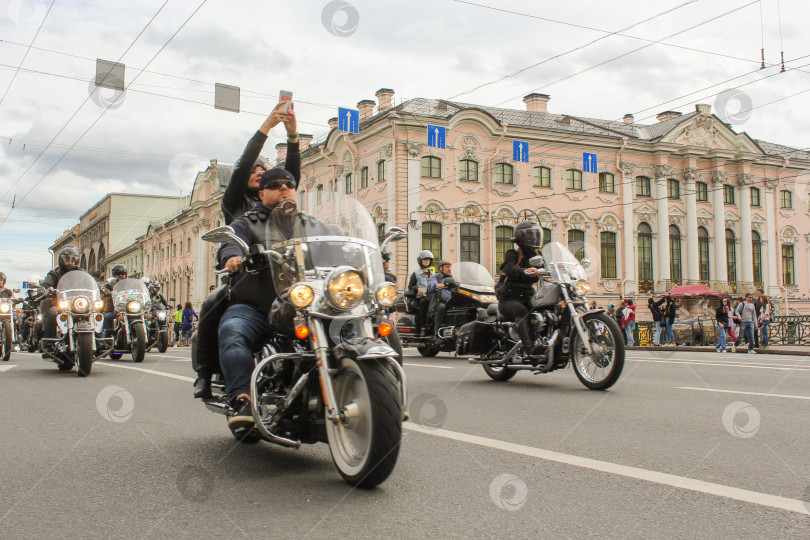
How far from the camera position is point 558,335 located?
25.9ft

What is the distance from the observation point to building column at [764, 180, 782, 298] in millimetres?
44219

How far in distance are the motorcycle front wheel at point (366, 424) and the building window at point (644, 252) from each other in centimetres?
3959

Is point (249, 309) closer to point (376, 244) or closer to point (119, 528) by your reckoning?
point (376, 244)

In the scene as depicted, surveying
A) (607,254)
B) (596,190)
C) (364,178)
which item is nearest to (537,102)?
(596,190)

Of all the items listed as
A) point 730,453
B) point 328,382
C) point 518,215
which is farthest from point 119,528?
point 518,215

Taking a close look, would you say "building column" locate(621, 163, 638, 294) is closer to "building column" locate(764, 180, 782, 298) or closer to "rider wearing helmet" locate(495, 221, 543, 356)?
"building column" locate(764, 180, 782, 298)

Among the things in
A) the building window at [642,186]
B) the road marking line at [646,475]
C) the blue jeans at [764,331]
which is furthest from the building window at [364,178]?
the road marking line at [646,475]

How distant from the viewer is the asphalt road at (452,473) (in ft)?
9.73

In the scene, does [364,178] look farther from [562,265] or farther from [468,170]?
[562,265]

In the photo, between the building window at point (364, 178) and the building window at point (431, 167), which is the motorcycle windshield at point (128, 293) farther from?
the building window at point (364, 178)

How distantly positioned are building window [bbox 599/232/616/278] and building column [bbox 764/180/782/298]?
10441 mm

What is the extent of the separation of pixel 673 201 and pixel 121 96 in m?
32.8

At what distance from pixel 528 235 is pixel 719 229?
1491 inches

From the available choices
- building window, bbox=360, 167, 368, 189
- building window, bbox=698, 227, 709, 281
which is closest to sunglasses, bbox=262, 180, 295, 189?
building window, bbox=360, 167, 368, 189
